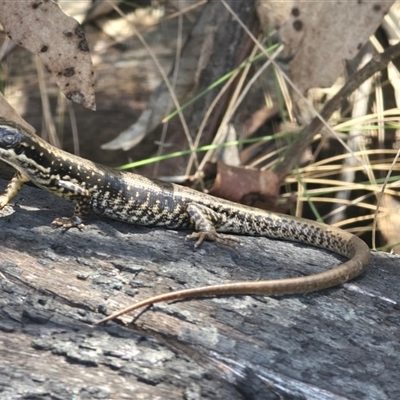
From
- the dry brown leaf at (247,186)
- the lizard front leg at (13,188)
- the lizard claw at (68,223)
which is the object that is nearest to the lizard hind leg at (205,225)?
the lizard claw at (68,223)

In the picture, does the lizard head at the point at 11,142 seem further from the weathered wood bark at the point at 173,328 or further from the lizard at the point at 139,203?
the weathered wood bark at the point at 173,328

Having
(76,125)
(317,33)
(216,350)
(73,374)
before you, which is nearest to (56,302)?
(73,374)

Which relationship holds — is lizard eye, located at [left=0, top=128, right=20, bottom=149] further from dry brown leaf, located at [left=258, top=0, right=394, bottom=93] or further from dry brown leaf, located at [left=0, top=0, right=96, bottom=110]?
dry brown leaf, located at [left=258, top=0, right=394, bottom=93]

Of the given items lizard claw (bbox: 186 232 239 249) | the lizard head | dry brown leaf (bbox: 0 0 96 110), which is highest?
dry brown leaf (bbox: 0 0 96 110)

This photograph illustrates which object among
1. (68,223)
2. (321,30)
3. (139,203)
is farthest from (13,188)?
(321,30)

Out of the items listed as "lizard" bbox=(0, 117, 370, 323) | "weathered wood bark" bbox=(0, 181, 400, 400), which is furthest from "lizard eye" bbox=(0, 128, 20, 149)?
"weathered wood bark" bbox=(0, 181, 400, 400)

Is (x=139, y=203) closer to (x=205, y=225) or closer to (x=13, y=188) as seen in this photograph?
(x=205, y=225)

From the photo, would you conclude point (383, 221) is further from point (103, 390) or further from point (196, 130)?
point (103, 390)
